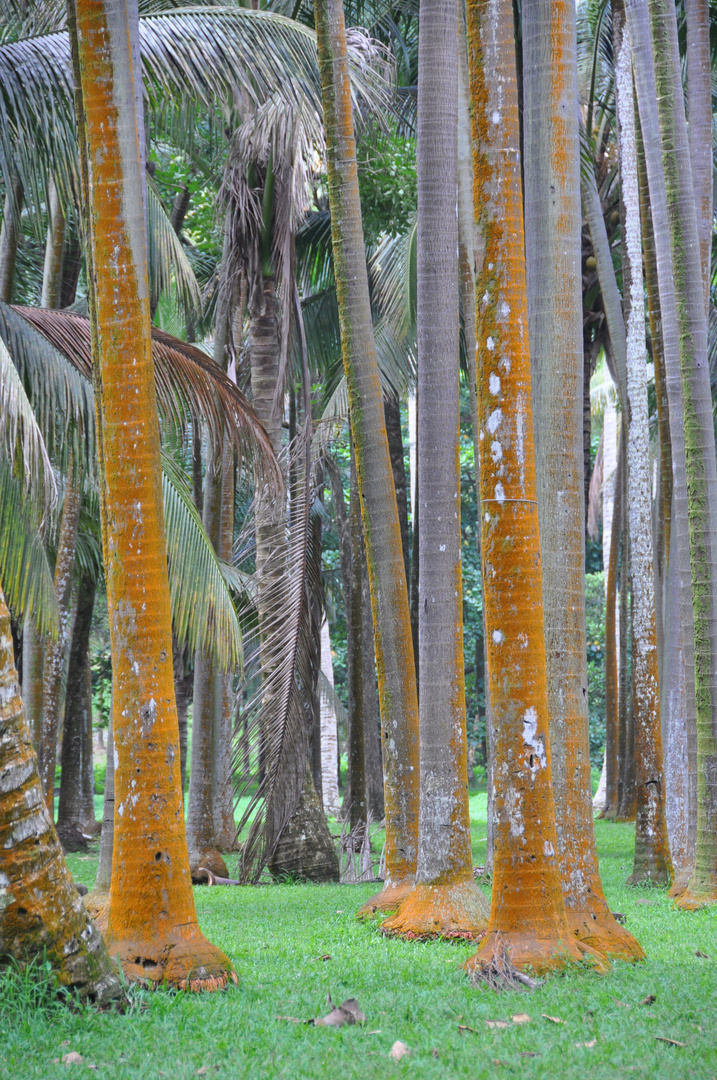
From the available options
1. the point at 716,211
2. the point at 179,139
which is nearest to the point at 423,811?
the point at 179,139

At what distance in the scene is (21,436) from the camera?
7.99 metres

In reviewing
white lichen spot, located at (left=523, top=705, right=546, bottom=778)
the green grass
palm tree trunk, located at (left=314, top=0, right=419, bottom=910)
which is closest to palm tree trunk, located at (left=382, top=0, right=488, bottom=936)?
the green grass

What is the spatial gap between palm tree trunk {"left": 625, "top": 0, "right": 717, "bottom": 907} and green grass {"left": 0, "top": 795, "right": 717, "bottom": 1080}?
2.51 metres

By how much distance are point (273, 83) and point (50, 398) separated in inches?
145

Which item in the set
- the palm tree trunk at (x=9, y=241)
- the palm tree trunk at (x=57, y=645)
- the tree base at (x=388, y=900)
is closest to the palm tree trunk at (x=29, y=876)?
the tree base at (x=388, y=900)

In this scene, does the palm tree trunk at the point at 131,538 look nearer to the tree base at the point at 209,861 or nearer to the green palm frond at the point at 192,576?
the green palm frond at the point at 192,576

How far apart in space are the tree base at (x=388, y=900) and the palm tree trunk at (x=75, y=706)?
30.5 feet

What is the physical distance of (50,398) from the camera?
861cm

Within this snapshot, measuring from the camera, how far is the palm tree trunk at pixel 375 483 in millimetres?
8000

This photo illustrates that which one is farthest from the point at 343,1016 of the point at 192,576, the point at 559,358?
the point at 192,576

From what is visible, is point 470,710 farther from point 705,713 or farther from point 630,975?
point 630,975

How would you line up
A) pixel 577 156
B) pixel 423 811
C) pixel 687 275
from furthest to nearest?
pixel 687 275, pixel 423 811, pixel 577 156

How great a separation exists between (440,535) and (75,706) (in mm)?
11847

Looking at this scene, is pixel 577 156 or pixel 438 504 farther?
pixel 438 504
